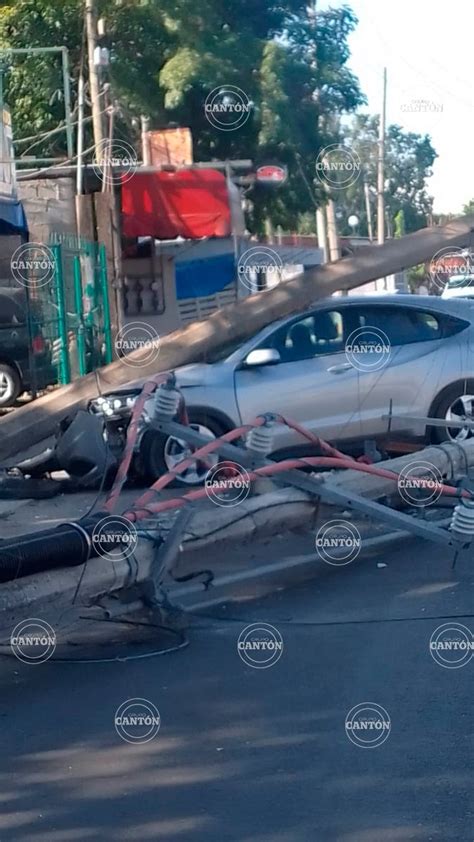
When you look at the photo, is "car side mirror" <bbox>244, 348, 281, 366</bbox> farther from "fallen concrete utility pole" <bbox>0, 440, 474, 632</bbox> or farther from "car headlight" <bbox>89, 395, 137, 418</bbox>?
"fallen concrete utility pole" <bbox>0, 440, 474, 632</bbox>

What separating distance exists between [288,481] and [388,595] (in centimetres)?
94

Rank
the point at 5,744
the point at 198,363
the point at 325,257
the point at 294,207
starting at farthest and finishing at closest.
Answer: the point at 325,257, the point at 294,207, the point at 198,363, the point at 5,744

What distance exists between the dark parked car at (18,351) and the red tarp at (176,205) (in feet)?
11.0

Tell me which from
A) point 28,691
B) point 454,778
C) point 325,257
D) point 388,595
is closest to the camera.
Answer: point 454,778

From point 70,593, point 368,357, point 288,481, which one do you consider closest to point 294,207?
point 368,357

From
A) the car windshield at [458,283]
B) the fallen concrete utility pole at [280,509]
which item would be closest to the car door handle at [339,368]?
the fallen concrete utility pole at [280,509]

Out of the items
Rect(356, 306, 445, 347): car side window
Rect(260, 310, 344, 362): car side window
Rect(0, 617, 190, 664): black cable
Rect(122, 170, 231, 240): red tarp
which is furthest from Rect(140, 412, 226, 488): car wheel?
Rect(122, 170, 231, 240): red tarp

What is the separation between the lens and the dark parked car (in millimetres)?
17250

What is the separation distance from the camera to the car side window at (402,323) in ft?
38.1

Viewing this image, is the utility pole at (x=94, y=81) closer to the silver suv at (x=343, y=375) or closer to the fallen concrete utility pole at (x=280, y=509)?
the silver suv at (x=343, y=375)

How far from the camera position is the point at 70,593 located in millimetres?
5859

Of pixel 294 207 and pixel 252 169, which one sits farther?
pixel 294 207

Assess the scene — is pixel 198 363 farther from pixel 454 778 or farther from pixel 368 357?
pixel 454 778

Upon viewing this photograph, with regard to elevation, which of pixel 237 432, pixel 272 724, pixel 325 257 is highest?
pixel 237 432
